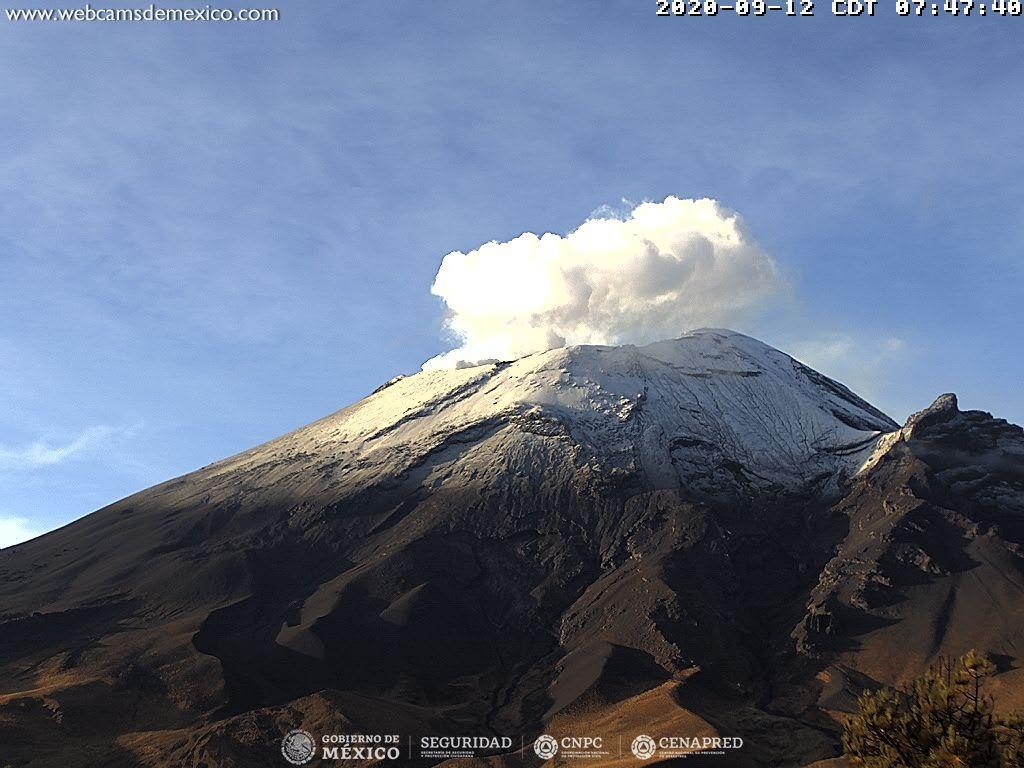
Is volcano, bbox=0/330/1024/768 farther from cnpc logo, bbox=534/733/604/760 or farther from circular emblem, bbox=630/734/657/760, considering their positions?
circular emblem, bbox=630/734/657/760

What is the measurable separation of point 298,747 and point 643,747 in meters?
36.5

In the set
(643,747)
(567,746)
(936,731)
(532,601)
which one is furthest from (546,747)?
(936,731)

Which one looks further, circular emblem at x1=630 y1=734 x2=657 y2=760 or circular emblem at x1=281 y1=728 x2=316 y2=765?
circular emblem at x1=281 y1=728 x2=316 y2=765

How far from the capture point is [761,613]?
521 feet

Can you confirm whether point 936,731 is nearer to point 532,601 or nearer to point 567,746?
point 567,746

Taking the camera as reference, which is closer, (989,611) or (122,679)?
(122,679)

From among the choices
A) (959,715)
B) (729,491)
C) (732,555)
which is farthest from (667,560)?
(959,715)

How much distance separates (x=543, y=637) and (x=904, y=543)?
5829 cm

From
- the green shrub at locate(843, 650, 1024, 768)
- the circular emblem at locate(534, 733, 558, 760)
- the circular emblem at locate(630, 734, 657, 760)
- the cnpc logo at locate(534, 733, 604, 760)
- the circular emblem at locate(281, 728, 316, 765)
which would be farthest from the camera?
the cnpc logo at locate(534, 733, 604, 760)

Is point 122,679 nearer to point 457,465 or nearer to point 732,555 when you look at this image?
point 457,465

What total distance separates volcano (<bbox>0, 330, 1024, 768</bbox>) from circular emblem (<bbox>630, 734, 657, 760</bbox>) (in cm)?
222

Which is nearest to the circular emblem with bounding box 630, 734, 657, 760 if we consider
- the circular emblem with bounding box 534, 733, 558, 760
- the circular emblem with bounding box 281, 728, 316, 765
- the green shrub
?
the circular emblem with bounding box 534, 733, 558, 760

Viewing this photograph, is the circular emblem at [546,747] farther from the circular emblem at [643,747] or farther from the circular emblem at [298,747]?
the circular emblem at [298,747]

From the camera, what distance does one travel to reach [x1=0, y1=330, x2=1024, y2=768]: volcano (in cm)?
11794
